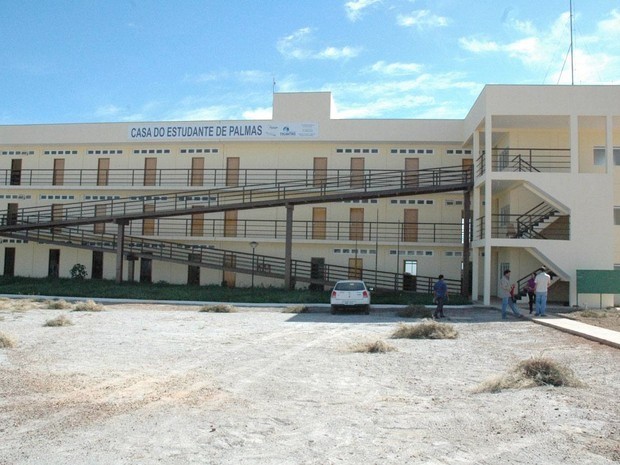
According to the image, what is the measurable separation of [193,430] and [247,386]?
8.35 ft

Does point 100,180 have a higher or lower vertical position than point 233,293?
higher

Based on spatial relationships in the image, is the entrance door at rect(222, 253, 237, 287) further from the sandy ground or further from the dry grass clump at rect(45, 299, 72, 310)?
the sandy ground

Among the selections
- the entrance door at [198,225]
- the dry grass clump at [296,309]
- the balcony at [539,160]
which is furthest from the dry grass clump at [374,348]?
the entrance door at [198,225]

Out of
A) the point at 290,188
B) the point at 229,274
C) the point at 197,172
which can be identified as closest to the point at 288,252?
the point at 290,188

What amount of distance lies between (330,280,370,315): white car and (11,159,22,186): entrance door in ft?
86.1

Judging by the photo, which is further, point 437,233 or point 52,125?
point 52,125

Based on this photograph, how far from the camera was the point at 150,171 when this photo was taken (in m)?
36.5

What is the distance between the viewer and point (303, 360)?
38.8ft

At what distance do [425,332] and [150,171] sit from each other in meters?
25.3

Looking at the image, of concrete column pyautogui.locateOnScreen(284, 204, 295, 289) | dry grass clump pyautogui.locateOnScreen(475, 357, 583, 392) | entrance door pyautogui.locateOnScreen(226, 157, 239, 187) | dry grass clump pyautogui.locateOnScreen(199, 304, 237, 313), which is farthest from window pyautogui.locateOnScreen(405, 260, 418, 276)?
dry grass clump pyautogui.locateOnScreen(475, 357, 583, 392)

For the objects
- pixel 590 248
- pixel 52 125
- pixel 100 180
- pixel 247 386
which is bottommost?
pixel 247 386

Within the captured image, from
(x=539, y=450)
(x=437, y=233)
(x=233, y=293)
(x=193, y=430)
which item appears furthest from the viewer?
(x=437, y=233)

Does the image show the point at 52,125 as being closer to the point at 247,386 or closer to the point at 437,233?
the point at 437,233

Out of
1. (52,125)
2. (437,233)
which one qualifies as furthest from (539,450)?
(52,125)
